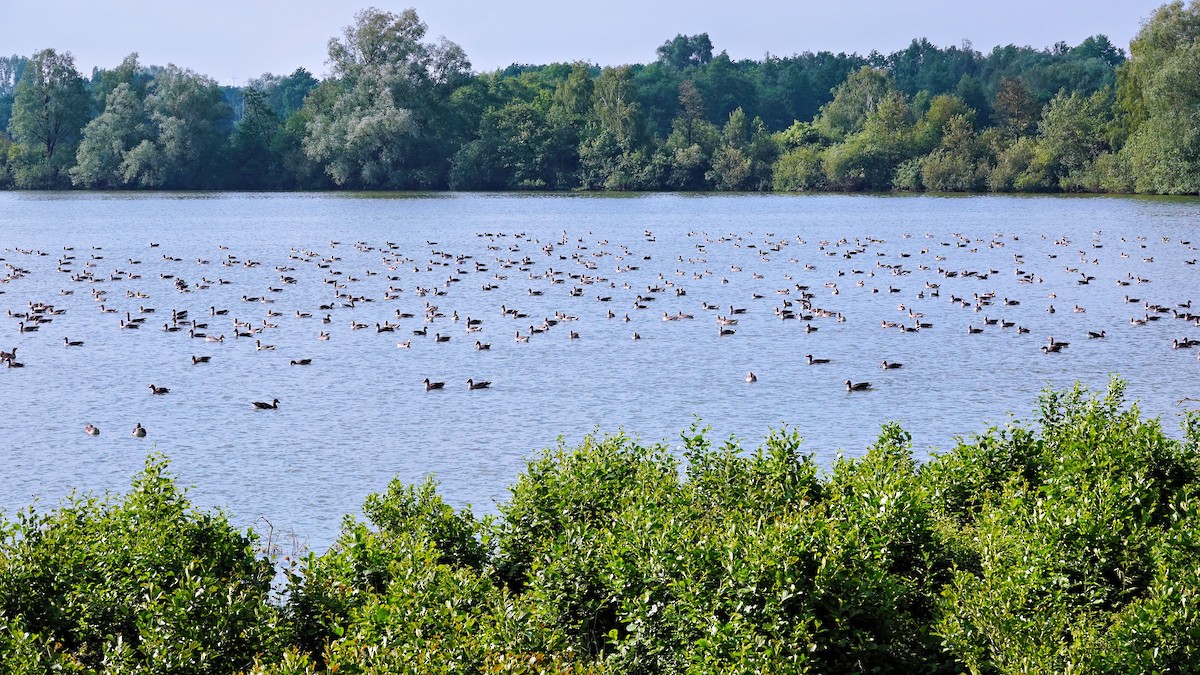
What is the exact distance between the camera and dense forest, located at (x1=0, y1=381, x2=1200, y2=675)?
442 inches

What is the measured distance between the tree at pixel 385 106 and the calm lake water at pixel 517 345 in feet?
149

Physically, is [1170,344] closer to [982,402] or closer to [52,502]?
[982,402]

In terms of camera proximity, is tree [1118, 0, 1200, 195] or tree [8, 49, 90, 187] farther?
tree [8, 49, 90, 187]

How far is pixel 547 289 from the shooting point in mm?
49906

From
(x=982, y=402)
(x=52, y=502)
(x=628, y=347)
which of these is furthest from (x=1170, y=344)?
(x=52, y=502)

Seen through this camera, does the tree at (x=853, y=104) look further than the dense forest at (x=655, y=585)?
Yes

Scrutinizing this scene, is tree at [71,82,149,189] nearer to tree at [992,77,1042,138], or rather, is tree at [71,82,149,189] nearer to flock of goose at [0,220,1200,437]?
flock of goose at [0,220,1200,437]

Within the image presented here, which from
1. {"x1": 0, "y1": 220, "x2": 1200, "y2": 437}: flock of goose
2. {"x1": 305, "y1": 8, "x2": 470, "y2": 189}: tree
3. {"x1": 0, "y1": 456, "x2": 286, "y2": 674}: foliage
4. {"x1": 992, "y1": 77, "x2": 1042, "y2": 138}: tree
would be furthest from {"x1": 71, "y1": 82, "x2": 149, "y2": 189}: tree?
{"x1": 0, "y1": 456, "x2": 286, "y2": 674}: foliage

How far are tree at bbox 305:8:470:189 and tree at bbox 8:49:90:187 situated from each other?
23.6 metres

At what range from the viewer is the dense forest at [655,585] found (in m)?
11.2

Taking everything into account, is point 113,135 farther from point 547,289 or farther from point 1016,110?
point 547,289

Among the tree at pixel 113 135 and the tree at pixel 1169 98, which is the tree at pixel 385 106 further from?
the tree at pixel 1169 98

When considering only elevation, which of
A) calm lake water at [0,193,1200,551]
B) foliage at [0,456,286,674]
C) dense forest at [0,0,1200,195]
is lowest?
calm lake water at [0,193,1200,551]

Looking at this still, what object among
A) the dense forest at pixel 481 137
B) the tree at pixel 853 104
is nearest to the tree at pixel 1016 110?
the dense forest at pixel 481 137
